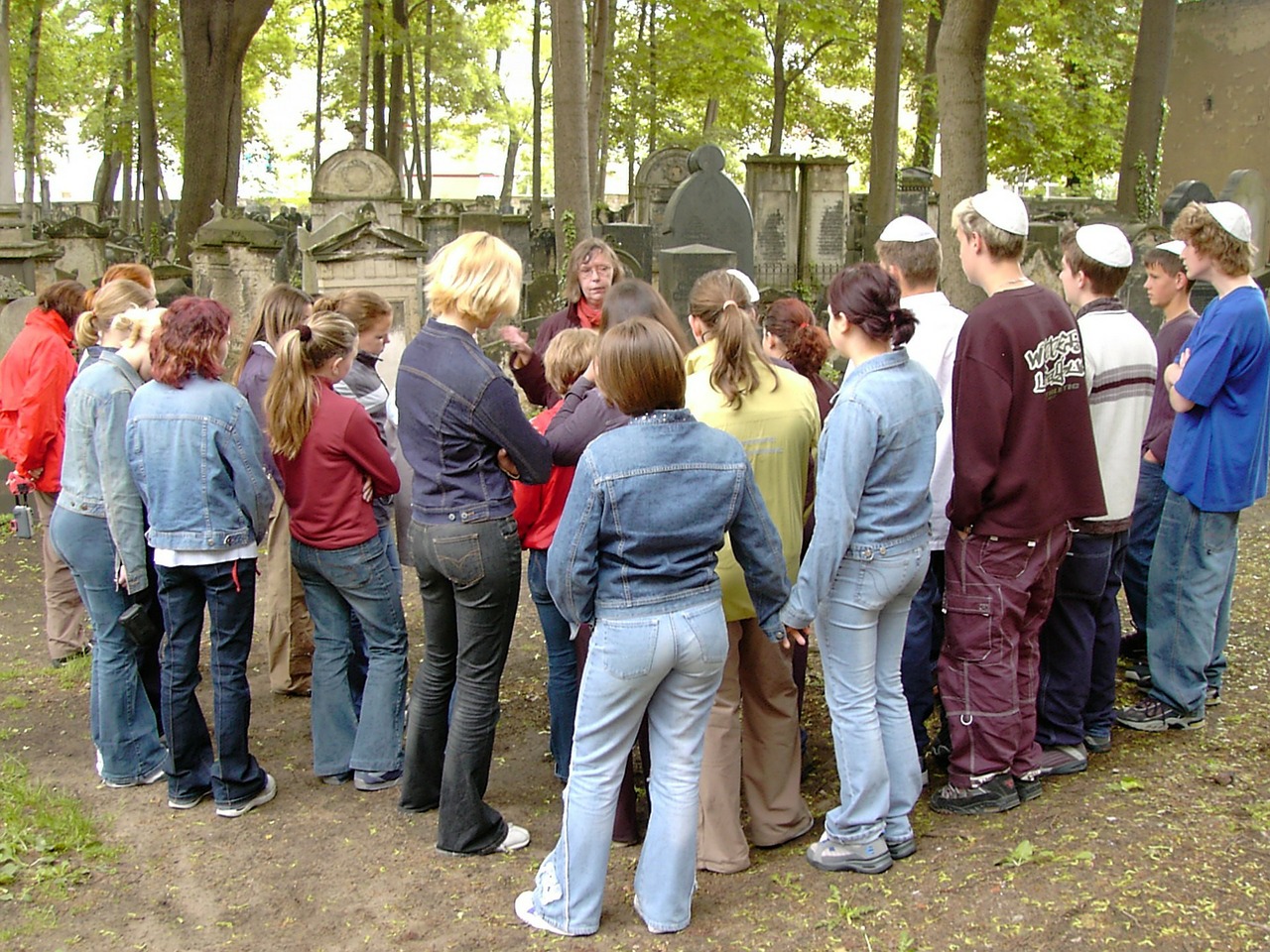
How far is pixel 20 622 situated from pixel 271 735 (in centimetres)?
258

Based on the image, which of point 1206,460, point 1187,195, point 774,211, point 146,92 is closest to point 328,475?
point 1206,460

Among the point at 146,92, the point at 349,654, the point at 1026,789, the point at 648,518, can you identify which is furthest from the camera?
the point at 146,92

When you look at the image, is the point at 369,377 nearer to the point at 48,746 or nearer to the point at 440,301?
the point at 440,301

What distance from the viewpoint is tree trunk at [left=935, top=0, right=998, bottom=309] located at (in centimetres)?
976

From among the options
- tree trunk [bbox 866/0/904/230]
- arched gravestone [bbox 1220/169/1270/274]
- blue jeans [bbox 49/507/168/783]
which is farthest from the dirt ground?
tree trunk [bbox 866/0/904/230]

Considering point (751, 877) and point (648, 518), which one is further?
point (751, 877)

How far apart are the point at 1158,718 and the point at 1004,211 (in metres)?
2.23

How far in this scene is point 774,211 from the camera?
67.4 feet

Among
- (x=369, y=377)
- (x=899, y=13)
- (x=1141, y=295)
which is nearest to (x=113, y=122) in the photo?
(x=899, y=13)

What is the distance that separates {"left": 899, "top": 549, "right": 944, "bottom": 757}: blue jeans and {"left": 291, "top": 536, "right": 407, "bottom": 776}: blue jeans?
1.93 metres

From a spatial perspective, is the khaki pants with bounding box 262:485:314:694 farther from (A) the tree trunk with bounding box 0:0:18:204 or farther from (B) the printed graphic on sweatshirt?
(A) the tree trunk with bounding box 0:0:18:204

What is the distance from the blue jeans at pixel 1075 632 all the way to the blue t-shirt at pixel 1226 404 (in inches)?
19.7

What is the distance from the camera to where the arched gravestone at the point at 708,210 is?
Result: 13.2 metres

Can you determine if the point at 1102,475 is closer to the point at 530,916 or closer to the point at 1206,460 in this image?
the point at 1206,460
